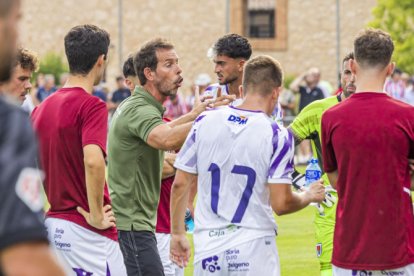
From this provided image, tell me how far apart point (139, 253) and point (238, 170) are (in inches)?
63.9

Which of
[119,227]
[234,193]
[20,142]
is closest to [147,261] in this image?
[119,227]

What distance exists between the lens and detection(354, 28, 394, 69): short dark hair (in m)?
6.52

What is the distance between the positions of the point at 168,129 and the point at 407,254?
6.42ft

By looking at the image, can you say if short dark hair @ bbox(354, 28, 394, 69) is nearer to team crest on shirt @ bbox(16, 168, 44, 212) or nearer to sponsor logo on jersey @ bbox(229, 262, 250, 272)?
sponsor logo on jersey @ bbox(229, 262, 250, 272)

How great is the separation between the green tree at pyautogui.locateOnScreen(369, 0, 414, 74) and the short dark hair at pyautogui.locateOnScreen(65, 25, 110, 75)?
3480cm

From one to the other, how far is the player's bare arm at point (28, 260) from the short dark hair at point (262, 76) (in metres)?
3.59

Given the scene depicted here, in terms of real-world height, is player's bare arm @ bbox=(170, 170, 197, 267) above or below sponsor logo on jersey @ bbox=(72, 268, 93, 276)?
above

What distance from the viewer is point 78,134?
276 inches

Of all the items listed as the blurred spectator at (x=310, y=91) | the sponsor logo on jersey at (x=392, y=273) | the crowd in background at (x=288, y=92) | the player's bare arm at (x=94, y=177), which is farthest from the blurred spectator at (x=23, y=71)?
the blurred spectator at (x=310, y=91)

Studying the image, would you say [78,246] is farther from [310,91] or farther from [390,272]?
[310,91]

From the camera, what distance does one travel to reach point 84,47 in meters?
7.28

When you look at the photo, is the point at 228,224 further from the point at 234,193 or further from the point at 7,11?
the point at 7,11

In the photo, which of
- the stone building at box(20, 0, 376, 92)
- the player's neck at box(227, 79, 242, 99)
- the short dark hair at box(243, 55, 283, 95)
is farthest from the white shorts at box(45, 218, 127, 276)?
the stone building at box(20, 0, 376, 92)

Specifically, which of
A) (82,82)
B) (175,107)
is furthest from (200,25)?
(82,82)
